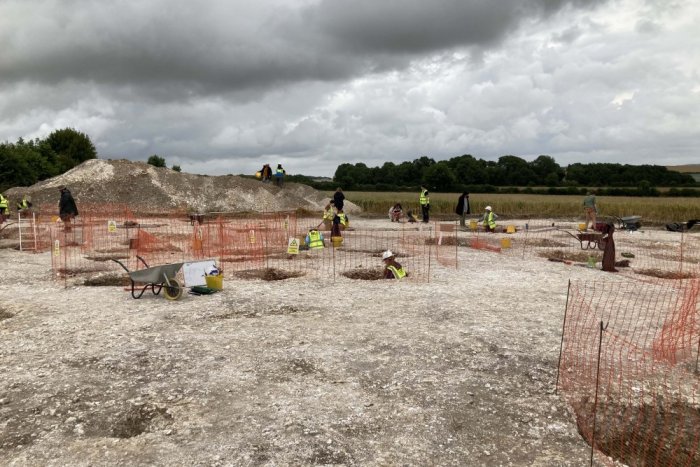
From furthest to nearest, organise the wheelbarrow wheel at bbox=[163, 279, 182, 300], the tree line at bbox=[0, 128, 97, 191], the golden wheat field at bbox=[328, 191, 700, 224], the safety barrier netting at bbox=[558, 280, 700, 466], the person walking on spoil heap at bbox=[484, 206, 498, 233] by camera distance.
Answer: the tree line at bbox=[0, 128, 97, 191], the golden wheat field at bbox=[328, 191, 700, 224], the person walking on spoil heap at bbox=[484, 206, 498, 233], the wheelbarrow wheel at bbox=[163, 279, 182, 300], the safety barrier netting at bbox=[558, 280, 700, 466]

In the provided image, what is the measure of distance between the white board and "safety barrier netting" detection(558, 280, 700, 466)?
719cm

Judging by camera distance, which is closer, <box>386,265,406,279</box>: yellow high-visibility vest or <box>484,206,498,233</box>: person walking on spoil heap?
<box>386,265,406,279</box>: yellow high-visibility vest

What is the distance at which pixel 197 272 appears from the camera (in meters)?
10.7

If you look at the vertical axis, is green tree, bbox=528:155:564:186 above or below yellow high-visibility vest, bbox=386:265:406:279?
above

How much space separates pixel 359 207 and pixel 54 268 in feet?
86.6

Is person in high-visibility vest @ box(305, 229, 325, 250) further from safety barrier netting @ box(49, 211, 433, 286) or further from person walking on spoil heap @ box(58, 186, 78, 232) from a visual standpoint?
person walking on spoil heap @ box(58, 186, 78, 232)

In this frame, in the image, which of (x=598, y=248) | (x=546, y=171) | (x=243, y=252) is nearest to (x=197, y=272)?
(x=243, y=252)

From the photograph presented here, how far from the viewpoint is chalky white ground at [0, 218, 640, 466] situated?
4750 millimetres

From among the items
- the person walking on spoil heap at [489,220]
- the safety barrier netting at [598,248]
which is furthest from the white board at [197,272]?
the person walking on spoil heap at [489,220]

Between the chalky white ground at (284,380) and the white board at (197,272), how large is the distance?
61 centimetres

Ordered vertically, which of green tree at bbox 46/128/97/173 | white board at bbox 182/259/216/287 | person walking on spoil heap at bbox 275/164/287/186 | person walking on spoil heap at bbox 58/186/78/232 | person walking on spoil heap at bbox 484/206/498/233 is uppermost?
green tree at bbox 46/128/97/173

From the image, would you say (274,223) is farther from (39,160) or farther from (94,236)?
(39,160)

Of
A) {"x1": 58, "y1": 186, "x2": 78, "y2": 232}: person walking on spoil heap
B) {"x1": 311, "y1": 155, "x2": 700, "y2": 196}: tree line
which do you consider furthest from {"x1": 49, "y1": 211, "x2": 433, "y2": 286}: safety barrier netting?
{"x1": 311, "y1": 155, "x2": 700, "y2": 196}: tree line

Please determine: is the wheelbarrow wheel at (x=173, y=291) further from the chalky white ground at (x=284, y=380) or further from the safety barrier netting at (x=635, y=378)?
the safety barrier netting at (x=635, y=378)
